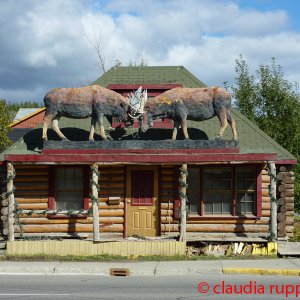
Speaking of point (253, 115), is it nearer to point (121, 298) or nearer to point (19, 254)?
point (19, 254)

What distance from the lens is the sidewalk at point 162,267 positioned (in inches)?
551

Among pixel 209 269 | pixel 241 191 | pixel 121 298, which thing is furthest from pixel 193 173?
pixel 121 298

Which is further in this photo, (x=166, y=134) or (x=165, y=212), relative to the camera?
(x=166, y=134)

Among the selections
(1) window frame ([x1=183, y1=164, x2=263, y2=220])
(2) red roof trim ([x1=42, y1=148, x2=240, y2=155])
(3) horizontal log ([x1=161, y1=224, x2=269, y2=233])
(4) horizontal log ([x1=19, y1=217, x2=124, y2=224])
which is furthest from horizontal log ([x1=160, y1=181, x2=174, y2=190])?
(4) horizontal log ([x1=19, y1=217, x2=124, y2=224])

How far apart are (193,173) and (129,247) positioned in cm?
349

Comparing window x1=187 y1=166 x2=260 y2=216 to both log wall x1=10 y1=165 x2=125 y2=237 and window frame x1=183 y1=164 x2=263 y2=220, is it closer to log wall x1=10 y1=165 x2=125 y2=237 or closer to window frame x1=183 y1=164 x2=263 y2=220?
window frame x1=183 y1=164 x2=263 y2=220

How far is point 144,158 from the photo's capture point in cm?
1677

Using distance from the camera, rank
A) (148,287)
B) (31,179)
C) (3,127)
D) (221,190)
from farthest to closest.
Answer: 1. (3,127)
2. (31,179)
3. (221,190)
4. (148,287)

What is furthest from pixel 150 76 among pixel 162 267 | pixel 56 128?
pixel 162 267

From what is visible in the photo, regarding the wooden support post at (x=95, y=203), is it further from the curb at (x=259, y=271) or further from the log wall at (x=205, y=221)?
the curb at (x=259, y=271)

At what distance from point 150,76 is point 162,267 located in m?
9.03

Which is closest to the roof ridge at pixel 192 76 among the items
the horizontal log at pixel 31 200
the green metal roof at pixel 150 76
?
the green metal roof at pixel 150 76

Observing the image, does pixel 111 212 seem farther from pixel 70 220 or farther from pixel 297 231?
pixel 297 231

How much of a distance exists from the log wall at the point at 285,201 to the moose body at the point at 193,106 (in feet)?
7.10
